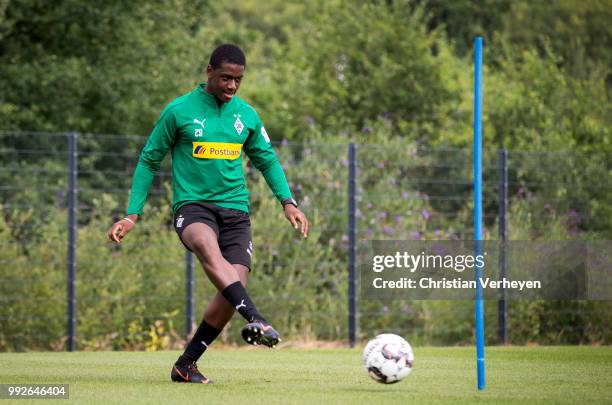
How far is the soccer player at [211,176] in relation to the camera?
281 inches

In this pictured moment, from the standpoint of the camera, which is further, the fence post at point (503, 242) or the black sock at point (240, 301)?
the fence post at point (503, 242)

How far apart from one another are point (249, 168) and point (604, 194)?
170 inches

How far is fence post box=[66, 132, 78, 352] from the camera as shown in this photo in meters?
12.3

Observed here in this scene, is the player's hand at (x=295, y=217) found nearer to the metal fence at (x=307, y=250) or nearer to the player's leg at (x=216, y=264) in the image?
the player's leg at (x=216, y=264)

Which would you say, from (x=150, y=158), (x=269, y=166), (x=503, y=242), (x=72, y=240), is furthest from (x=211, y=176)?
(x=503, y=242)

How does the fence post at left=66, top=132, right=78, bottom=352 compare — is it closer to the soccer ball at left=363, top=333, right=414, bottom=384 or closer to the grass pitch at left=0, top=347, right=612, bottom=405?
the grass pitch at left=0, top=347, right=612, bottom=405

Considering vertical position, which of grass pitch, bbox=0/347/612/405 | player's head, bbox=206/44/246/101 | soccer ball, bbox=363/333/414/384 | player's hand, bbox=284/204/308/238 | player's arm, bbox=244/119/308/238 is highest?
player's head, bbox=206/44/246/101

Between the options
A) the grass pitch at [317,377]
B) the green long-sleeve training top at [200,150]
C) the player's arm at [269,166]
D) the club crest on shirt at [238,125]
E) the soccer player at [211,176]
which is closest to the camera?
the grass pitch at [317,377]

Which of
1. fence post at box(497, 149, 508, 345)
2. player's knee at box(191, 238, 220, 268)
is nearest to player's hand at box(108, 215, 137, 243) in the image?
player's knee at box(191, 238, 220, 268)

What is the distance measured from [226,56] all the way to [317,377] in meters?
2.45

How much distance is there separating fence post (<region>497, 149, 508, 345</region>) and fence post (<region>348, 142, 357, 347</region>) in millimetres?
1737

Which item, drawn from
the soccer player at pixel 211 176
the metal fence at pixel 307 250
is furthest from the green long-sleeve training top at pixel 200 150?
the metal fence at pixel 307 250

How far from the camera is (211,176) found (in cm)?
726

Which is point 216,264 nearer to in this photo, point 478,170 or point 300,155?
point 478,170
